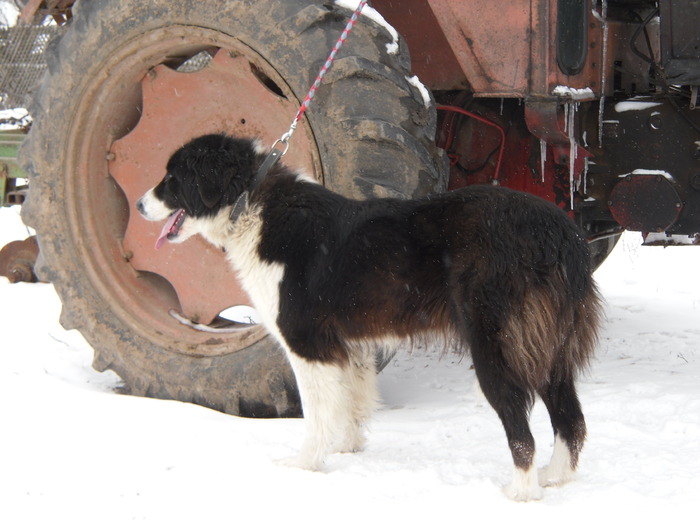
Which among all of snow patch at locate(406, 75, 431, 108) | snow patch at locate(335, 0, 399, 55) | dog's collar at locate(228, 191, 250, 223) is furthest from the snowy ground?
snow patch at locate(335, 0, 399, 55)

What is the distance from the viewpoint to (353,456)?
332cm

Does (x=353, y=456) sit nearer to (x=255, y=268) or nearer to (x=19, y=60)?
(x=255, y=268)

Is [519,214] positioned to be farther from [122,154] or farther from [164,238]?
[122,154]

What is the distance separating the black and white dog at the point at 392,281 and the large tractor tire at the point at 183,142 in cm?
38

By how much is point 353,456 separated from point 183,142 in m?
1.85

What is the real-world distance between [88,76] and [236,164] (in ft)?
4.06

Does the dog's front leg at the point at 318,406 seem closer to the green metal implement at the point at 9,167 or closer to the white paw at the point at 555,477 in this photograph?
the white paw at the point at 555,477

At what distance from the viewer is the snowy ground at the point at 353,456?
2.71 meters

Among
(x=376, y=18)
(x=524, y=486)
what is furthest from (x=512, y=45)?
(x=524, y=486)

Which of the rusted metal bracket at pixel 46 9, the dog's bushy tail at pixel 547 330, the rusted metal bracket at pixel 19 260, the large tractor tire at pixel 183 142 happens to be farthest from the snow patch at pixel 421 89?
the rusted metal bracket at pixel 19 260

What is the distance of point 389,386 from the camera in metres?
4.24

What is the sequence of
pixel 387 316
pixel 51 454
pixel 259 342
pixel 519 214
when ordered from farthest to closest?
pixel 259 342, pixel 51 454, pixel 387 316, pixel 519 214

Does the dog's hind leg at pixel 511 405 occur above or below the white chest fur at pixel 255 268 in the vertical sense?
below

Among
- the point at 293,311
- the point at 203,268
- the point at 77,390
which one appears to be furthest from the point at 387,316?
the point at 77,390
